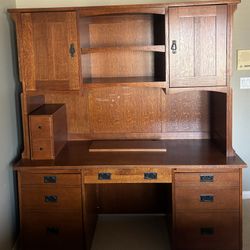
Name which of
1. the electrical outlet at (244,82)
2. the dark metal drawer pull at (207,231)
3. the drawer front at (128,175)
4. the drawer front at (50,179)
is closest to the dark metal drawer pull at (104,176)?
the drawer front at (128,175)

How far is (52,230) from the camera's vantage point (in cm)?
271

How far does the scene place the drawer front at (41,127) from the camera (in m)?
2.71

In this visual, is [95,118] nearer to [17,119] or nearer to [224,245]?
[17,119]

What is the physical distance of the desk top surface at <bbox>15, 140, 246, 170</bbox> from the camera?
2590mm

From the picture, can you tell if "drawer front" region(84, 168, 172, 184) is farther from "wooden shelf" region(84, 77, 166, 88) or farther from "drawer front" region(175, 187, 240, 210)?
"wooden shelf" region(84, 77, 166, 88)

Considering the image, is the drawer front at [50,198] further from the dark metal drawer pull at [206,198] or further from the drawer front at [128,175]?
the dark metal drawer pull at [206,198]

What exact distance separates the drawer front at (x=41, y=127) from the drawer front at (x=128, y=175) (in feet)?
1.29

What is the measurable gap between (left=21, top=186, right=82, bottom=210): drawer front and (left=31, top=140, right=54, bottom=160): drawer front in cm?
22

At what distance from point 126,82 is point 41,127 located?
667mm

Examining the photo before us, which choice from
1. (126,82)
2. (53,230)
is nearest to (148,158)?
(126,82)

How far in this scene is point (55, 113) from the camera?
2.81m

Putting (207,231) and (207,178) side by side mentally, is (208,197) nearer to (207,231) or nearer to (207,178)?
(207,178)

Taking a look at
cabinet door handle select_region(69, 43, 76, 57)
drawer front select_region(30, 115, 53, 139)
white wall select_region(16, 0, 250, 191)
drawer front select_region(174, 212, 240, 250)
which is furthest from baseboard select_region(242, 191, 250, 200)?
cabinet door handle select_region(69, 43, 76, 57)

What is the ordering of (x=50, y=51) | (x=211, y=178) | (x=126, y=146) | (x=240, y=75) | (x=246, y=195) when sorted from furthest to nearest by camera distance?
(x=246, y=195), (x=240, y=75), (x=126, y=146), (x=50, y=51), (x=211, y=178)
